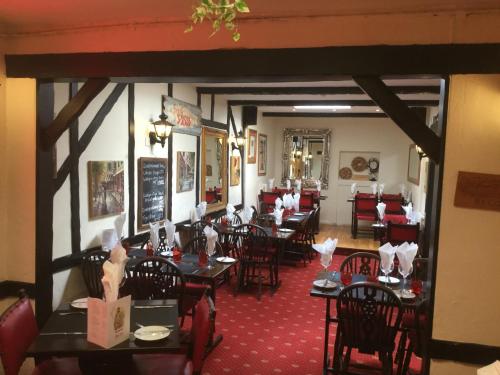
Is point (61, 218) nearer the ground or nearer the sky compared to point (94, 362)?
nearer the sky

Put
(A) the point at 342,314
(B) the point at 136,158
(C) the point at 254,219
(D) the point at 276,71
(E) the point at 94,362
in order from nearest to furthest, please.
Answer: (E) the point at 94,362, (D) the point at 276,71, (A) the point at 342,314, (B) the point at 136,158, (C) the point at 254,219

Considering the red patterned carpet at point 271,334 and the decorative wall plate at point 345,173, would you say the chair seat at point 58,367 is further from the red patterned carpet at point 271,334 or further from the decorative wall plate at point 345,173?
the decorative wall plate at point 345,173

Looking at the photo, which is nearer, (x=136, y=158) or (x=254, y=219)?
(x=136, y=158)

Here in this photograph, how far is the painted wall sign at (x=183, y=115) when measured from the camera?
20.7 feet

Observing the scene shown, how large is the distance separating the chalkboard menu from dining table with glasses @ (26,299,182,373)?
2.61 meters

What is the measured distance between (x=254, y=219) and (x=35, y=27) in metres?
5.63

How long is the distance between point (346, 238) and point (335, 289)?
21.2ft

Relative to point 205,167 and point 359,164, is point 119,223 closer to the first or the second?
point 205,167

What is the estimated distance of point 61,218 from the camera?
4332 mm

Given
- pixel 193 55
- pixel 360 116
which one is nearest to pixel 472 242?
pixel 193 55

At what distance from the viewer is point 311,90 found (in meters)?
7.03

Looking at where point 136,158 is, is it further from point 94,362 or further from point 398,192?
point 398,192

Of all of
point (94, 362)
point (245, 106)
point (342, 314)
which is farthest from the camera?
point (245, 106)

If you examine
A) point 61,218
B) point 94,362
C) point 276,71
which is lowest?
point 94,362
